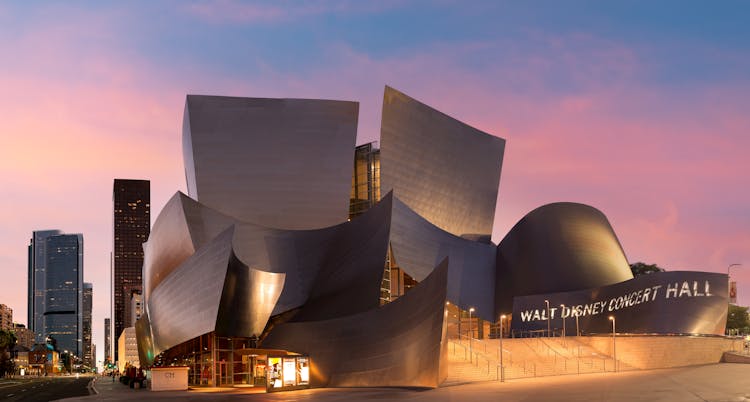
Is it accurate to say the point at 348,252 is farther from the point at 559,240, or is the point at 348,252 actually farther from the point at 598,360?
the point at 559,240

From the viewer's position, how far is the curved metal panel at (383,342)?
1116 inches

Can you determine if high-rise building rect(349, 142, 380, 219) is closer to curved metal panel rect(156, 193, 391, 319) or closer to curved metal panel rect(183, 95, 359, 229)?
curved metal panel rect(183, 95, 359, 229)

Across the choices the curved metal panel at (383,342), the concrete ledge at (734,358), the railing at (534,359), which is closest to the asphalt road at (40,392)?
the curved metal panel at (383,342)

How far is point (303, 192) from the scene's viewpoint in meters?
51.3

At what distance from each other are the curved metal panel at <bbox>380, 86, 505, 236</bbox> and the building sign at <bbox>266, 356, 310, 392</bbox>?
22324 mm

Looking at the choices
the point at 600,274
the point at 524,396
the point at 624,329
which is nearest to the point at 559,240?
the point at 600,274

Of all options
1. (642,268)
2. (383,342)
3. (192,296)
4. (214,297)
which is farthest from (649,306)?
(642,268)

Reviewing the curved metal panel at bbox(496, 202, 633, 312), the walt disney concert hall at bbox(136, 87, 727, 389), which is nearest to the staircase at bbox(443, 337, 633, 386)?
the walt disney concert hall at bbox(136, 87, 727, 389)

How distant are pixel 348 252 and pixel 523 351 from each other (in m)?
11.1

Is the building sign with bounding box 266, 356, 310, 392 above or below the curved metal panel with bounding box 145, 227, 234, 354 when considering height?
below

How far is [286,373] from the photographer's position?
32469mm

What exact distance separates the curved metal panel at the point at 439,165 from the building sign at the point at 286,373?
73.2ft

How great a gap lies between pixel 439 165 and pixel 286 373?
93.5ft

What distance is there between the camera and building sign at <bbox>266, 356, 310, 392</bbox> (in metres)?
32.1
